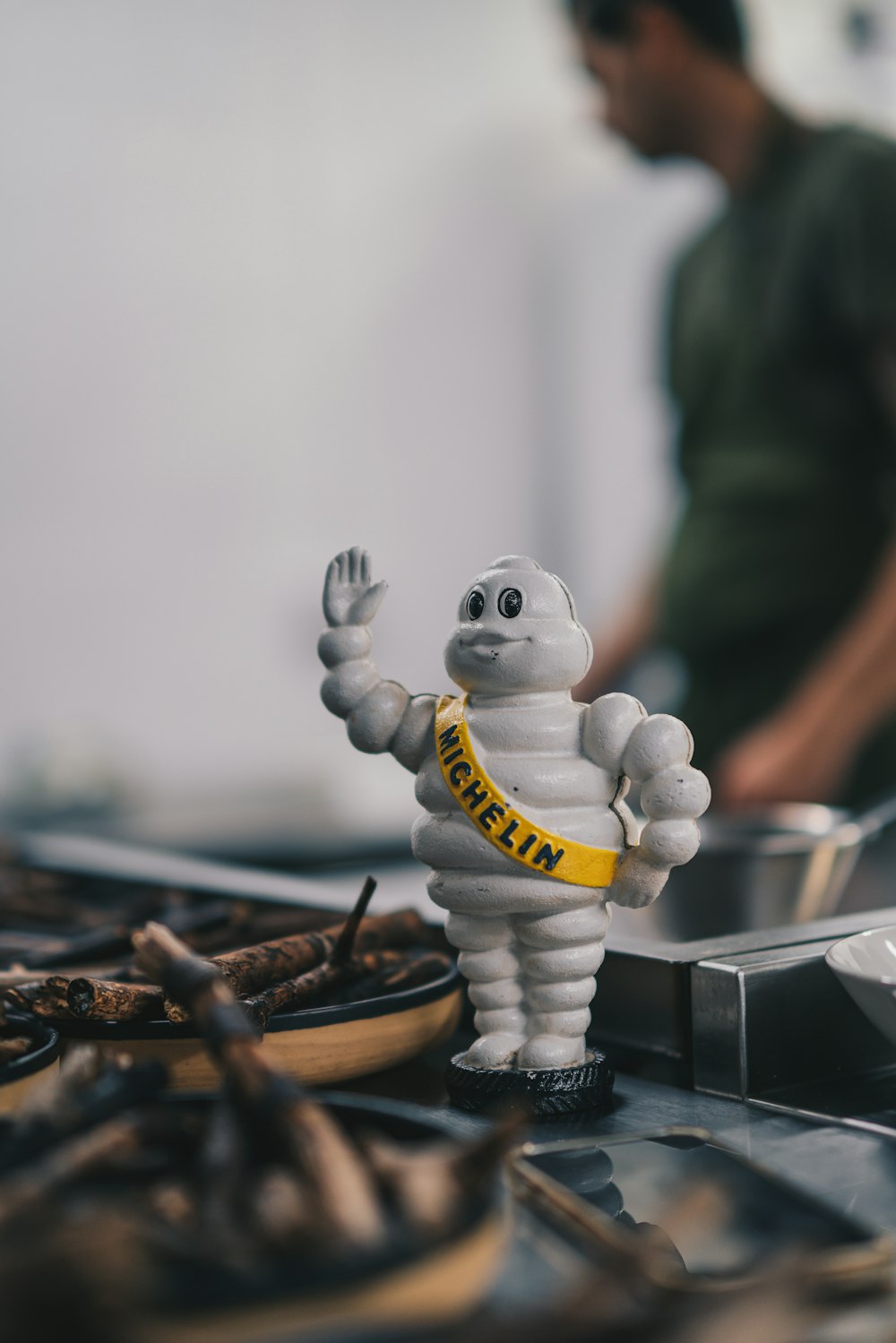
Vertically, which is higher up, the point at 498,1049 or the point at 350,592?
the point at 350,592

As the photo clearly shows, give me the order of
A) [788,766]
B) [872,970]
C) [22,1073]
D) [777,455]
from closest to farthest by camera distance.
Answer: [22,1073] → [872,970] → [788,766] → [777,455]

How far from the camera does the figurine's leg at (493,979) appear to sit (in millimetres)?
641

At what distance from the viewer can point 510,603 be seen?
0.64 metres

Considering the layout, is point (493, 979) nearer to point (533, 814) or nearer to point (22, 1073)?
point (533, 814)

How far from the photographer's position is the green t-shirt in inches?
65.1

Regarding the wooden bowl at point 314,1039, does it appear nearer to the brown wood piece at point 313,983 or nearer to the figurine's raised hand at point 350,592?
the brown wood piece at point 313,983

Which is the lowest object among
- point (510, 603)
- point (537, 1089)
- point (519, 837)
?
point (537, 1089)

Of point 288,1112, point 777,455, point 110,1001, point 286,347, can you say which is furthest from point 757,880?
point 286,347

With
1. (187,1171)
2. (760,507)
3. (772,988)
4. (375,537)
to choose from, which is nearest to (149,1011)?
(187,1171)

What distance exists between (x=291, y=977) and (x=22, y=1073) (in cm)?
18

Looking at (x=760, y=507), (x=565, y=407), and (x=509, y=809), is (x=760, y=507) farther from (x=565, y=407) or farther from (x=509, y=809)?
(x=565, y=407)

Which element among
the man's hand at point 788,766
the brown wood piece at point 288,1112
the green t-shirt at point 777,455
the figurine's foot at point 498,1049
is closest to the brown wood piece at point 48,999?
the brown wood piece at point 288,1112

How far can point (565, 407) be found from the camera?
399cm

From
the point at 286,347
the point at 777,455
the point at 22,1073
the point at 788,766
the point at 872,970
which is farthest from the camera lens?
the point at 286,347
